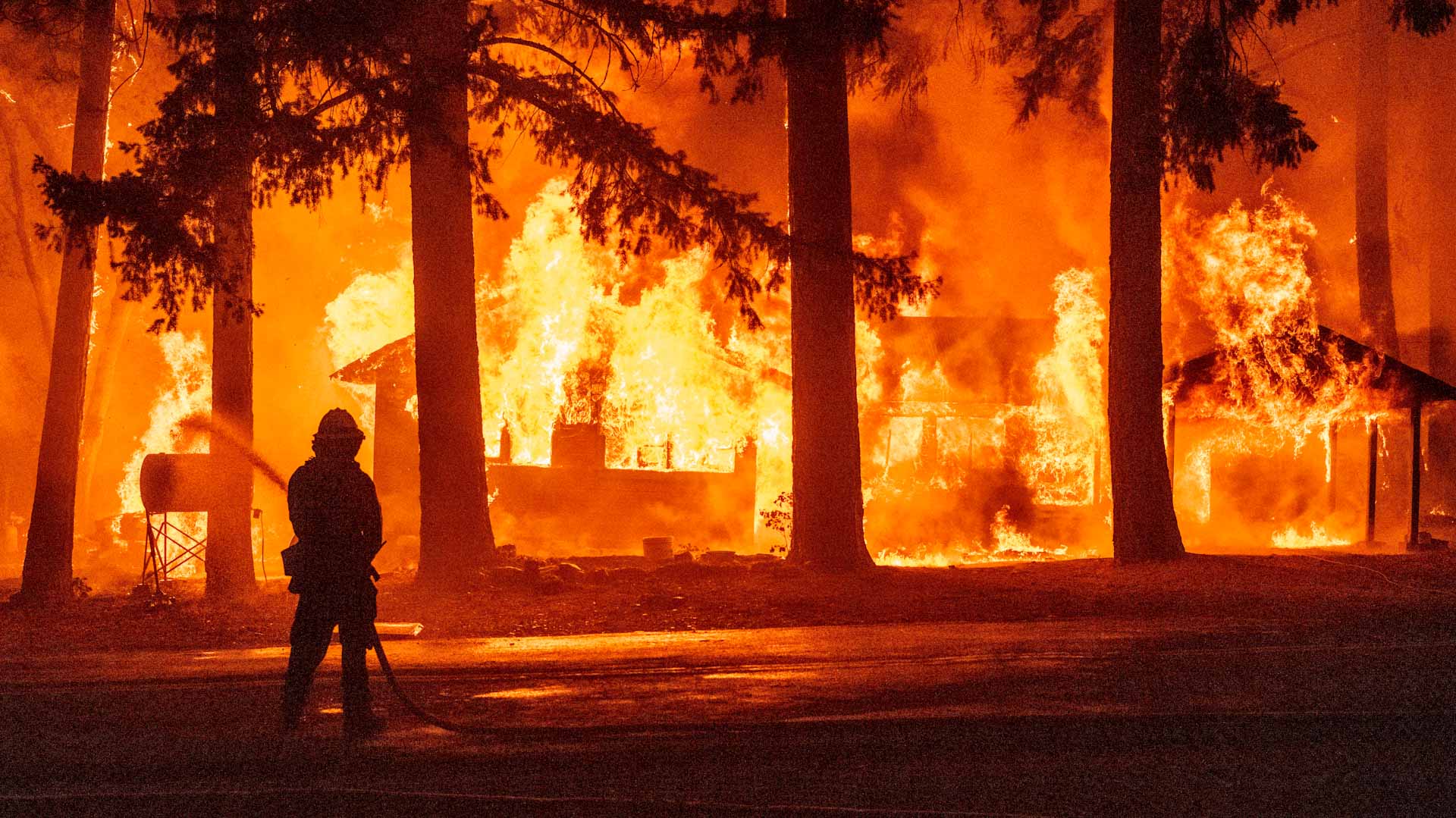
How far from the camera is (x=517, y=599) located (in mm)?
14156

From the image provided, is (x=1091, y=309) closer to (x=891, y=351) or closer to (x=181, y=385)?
(x=891, y=351)

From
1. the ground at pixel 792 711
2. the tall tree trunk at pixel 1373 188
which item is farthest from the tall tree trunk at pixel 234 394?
the tall tree trunk at pixel 1373 188

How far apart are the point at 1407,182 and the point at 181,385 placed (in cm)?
4224

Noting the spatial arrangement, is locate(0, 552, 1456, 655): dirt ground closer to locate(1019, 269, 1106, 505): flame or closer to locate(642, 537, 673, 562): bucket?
locate(642, 537, 673, 562): bucket

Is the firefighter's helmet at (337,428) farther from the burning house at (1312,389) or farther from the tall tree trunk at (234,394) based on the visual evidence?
the burning house at (1312,389)

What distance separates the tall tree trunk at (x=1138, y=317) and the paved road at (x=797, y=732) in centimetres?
597

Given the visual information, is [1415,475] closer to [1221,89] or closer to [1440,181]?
[1221,89]

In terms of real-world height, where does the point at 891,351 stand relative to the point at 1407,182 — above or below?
below

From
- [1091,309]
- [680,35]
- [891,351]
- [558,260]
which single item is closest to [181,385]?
[558,260]

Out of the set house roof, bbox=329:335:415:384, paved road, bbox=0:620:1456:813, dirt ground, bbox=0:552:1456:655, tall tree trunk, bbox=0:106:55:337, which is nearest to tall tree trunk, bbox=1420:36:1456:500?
dirt ground, bbox=0:552:1456:655

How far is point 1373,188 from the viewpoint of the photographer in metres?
31.4

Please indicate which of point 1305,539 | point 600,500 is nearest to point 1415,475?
point 1305,539

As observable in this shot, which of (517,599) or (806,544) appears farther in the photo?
(806,544)

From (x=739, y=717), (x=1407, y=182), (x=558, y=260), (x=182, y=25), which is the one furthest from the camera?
(x=1407, y=182)
